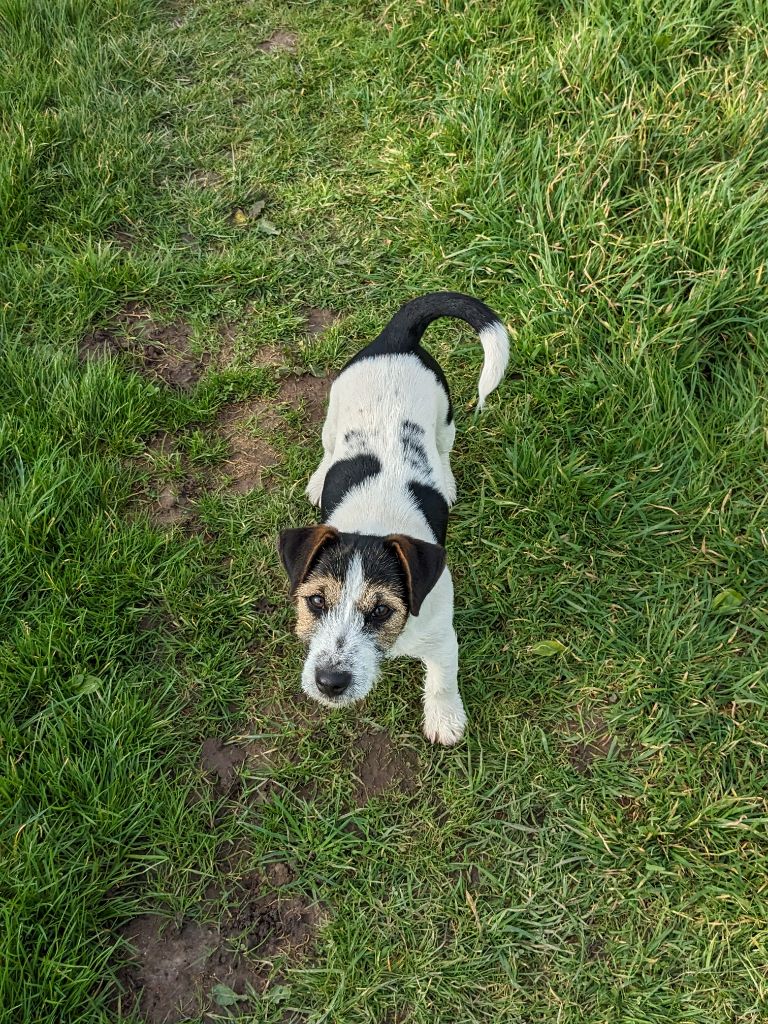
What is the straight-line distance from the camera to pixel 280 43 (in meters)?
6.38

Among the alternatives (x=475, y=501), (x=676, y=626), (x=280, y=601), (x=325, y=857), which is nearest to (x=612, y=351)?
(x=475, y=501)

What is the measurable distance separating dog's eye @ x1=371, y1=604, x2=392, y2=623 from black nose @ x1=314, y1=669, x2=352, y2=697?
0.24 m

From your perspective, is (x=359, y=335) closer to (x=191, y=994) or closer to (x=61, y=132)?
(x=61, y=132)

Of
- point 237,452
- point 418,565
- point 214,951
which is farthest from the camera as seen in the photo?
point 237,452

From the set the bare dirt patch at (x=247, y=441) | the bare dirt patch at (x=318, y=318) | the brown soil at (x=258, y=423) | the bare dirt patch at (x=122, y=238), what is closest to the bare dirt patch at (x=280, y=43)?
the bare dirt patch at (x=122, y=238)

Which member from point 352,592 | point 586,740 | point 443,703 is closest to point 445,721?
point 443,703

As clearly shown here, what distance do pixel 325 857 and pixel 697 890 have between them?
1.66m

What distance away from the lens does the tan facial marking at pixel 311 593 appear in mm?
2906

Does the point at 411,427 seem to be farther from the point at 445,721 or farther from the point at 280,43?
the point at 280,43

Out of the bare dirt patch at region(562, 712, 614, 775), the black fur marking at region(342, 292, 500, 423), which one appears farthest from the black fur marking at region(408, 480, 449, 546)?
the bare dirt patch at region(562, 712, 614, 775)

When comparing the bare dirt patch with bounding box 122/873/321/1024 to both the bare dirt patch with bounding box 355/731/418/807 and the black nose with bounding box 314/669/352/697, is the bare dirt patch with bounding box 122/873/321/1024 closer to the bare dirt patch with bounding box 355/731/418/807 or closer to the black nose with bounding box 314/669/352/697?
the bare dirt patch with bounding box 355/731/418/807

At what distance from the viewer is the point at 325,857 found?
3398 millimetres

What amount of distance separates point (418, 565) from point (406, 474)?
68 centimetres

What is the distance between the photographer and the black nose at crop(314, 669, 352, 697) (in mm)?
2832
